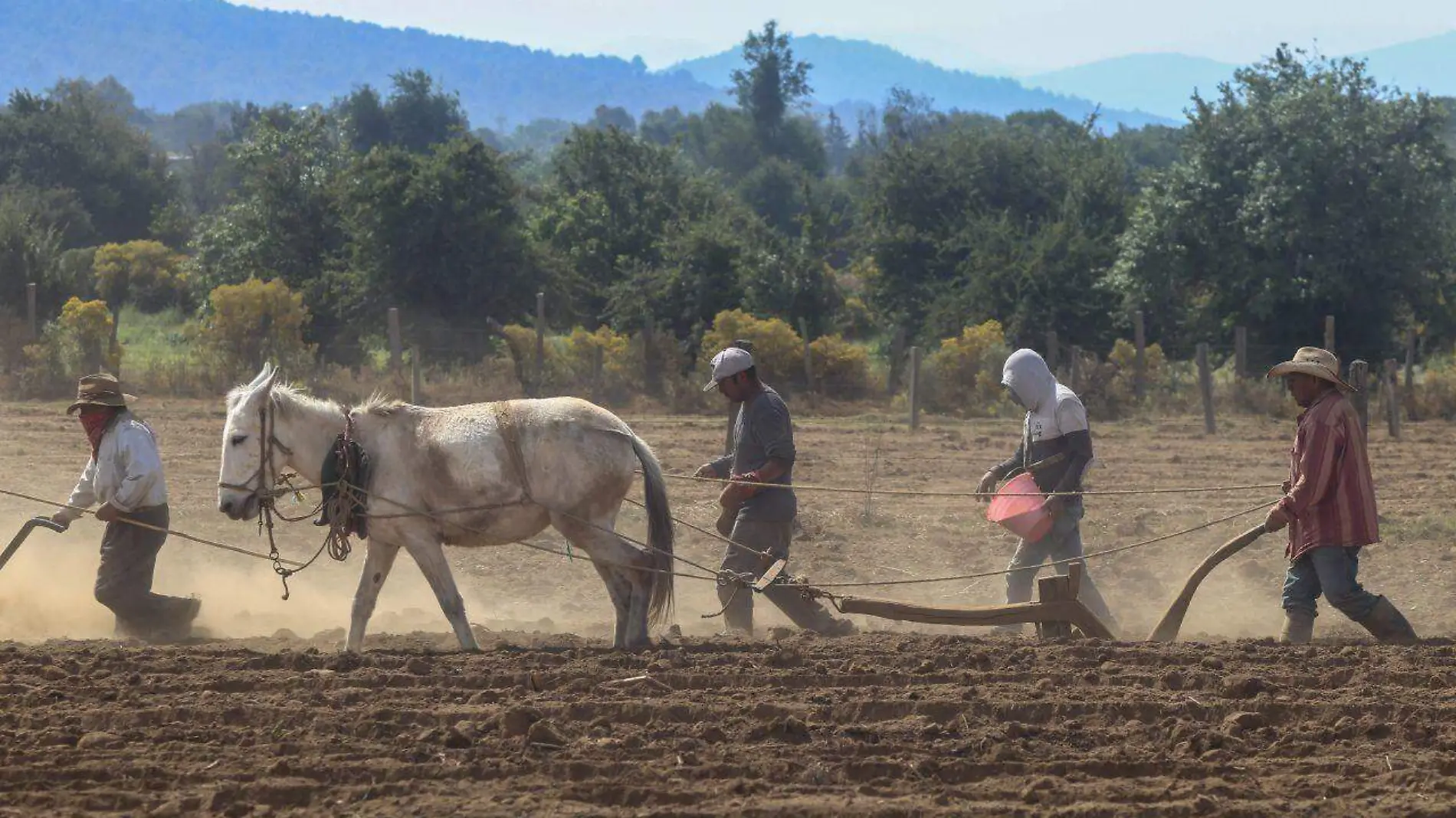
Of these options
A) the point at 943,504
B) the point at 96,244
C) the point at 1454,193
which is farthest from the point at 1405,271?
the point at 96,244

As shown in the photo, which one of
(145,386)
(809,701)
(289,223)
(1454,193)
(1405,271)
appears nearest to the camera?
(809,701)

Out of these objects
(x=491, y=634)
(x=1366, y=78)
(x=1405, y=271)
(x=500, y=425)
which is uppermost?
(x=1366, y=78)

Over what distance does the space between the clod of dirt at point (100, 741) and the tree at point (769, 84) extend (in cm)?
7767

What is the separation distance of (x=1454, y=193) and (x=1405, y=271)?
3589 millimetres

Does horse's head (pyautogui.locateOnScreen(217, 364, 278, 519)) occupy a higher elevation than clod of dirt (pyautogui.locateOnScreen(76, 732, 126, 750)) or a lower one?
higher

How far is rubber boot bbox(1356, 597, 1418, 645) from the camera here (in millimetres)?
8266

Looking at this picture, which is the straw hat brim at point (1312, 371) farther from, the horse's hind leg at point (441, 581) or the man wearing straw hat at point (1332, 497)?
the horse's hind leg at point (441, 581)

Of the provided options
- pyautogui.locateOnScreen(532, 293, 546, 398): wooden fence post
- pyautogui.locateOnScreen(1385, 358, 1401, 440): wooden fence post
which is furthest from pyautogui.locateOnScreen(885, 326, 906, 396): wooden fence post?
pyautogui.locateOnScreen(1385, 358, 1401, 440): wooden fence post

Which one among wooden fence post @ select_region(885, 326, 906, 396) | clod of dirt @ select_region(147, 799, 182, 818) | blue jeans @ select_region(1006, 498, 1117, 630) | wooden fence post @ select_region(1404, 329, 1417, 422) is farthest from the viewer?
wooden fence post @ select_region(885, 326, 906, 396)

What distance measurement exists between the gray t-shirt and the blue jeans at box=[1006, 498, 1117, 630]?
1498 mm

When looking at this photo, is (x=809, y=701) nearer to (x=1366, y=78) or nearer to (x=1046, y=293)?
(x=1046, y=293)

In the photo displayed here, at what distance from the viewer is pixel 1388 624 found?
8273 millimetres

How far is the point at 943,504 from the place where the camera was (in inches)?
600

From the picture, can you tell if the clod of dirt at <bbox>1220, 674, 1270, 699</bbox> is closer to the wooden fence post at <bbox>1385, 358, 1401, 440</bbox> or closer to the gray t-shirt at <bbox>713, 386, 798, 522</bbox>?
the gray t-shirt at <bbox>713, 386, 798, 522</bbox>
